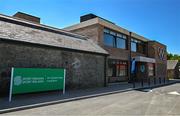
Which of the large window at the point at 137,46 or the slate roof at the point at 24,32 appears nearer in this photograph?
the slate roof at the point at 24,32

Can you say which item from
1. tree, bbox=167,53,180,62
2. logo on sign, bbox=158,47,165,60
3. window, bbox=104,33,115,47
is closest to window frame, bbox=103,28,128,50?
window, bbox=104,33,115,47

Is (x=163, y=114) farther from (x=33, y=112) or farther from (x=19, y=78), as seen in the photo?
(x=19, y=78)

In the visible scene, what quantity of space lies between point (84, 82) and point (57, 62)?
3446mm

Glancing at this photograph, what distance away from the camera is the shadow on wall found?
10367mm

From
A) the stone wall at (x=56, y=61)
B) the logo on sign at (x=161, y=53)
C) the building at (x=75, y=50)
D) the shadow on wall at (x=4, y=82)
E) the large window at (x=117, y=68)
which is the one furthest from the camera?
the logo on sign at (x=161, y=53)

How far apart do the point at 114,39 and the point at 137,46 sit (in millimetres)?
7114

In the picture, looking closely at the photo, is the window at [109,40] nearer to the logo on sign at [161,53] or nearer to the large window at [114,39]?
the large window at [114,39]

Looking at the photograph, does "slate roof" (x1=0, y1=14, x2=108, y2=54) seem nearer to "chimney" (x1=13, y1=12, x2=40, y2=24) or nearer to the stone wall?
the stone wall

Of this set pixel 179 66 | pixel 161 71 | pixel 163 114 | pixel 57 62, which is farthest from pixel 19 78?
pixel 179 66

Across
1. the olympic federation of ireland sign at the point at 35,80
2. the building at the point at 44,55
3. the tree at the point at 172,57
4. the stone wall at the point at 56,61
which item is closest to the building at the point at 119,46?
the stone wall at the point at 56,61

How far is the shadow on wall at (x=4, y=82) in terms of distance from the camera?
10367 millimetres

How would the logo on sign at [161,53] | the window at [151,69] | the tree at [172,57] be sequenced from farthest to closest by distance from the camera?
1. the tree at [172,57]
2. the logo on sign at [161,53]
3. the window at [151,69]

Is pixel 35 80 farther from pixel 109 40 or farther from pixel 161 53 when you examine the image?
pixel 161 53

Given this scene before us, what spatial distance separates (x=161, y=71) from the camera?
3556 centimetres
